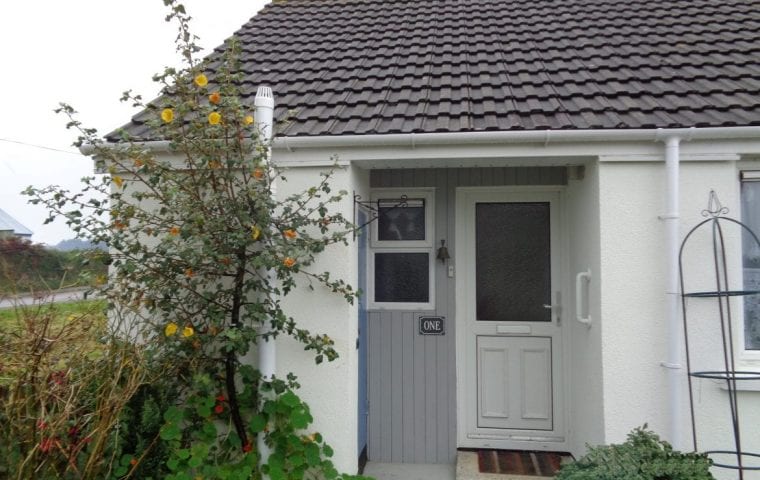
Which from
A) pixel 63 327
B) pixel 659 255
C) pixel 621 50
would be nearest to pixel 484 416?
→ pixel 659 255

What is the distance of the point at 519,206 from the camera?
4.59 m

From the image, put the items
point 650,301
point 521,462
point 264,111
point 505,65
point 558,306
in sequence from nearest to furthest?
point 650,301
point 264,111
point 521,462
point 558,306
point 505,65

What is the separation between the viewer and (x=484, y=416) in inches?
177

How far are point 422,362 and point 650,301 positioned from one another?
210 centimetres

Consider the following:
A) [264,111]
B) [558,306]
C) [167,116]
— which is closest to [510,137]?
[558,306]

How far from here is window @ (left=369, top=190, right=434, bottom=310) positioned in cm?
457

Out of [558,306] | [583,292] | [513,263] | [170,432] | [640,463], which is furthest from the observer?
[513,263]

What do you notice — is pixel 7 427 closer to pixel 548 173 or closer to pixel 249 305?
pixel 249 305

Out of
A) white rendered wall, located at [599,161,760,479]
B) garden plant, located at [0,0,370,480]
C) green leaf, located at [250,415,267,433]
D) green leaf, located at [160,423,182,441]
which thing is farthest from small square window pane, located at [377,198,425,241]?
green leaf, located at [160,423,182,441]

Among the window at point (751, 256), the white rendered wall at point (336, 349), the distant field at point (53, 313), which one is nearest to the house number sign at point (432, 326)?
the white rendered wall at point (336, 349)

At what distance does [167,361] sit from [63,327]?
78cm

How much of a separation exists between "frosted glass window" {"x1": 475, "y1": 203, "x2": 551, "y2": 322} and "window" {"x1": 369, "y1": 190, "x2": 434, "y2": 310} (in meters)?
0.54

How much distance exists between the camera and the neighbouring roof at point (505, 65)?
3766 millimetres

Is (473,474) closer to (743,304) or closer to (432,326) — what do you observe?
(432,326)
